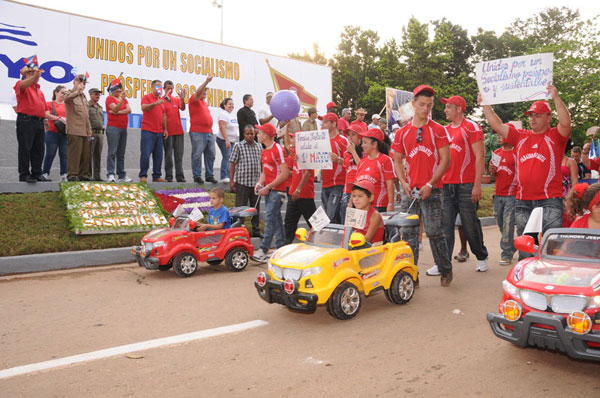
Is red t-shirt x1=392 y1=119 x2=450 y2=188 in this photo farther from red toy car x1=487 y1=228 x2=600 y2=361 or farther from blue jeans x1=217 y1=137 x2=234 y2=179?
blue jeans x1=217 y1=137 x2=234 y2=179

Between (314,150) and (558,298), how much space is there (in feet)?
16.5

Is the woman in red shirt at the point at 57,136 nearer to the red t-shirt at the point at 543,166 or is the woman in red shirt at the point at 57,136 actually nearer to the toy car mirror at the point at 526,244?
the red t-shirt at the point at 543,166

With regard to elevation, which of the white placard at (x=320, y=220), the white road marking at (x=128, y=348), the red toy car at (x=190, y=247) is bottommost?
the white road marking at (x=128, y=348)

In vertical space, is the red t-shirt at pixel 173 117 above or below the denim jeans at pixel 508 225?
above

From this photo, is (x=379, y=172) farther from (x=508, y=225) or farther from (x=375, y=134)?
(x=508, y=225)

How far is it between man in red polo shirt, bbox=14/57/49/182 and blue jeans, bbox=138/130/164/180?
7.33 ft

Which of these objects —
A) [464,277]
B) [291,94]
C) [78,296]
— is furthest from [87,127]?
[464,277]

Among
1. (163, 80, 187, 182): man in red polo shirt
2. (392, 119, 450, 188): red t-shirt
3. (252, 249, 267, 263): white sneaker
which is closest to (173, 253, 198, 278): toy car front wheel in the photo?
(252, 249, 267, 263): white sneaker

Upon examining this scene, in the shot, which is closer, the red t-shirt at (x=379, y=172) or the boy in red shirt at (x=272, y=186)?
the red t-shirt at (x=379, y=172)

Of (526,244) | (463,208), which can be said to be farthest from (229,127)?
(526,244)

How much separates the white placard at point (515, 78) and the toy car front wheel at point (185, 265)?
4654mm

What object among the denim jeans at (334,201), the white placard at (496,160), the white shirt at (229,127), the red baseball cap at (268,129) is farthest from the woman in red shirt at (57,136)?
the white placard at (496,160)

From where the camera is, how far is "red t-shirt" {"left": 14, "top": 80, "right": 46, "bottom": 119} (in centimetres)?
1041

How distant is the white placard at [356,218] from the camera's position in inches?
219
